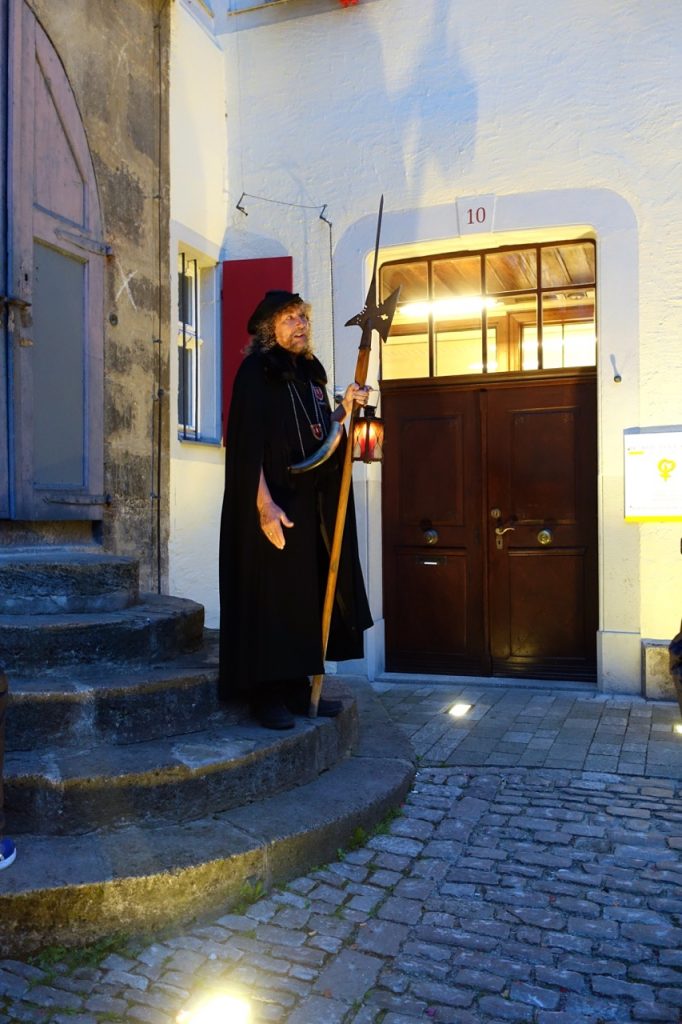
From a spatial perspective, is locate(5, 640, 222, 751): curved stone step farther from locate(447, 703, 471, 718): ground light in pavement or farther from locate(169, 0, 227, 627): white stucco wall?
locate(169, 0, 227, 627): white stucco wall

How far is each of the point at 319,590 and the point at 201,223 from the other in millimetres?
4235

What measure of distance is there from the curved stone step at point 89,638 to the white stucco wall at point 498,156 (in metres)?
3.09

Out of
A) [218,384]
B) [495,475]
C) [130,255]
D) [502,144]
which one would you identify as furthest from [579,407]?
[130,255]

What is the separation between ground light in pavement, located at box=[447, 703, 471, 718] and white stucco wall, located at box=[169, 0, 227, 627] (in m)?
2.16

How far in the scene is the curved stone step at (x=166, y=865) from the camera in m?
2.73

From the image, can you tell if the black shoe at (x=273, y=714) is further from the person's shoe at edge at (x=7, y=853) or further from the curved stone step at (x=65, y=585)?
the person's shoe at edge at (x=7, y=853)

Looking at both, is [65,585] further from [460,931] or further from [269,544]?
[460,931]

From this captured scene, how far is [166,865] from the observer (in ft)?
9.61

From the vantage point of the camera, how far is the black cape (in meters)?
3.88

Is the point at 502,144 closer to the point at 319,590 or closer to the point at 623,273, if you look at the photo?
the point at 623,273

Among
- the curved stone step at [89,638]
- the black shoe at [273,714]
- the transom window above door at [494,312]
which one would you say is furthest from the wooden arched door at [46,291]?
the transom window above door at [494,312]

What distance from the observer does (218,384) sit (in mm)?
7469

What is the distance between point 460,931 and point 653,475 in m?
4.16

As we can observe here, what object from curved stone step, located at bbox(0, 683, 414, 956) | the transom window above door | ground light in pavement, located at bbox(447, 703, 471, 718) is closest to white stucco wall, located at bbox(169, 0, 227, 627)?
the transom window above door
